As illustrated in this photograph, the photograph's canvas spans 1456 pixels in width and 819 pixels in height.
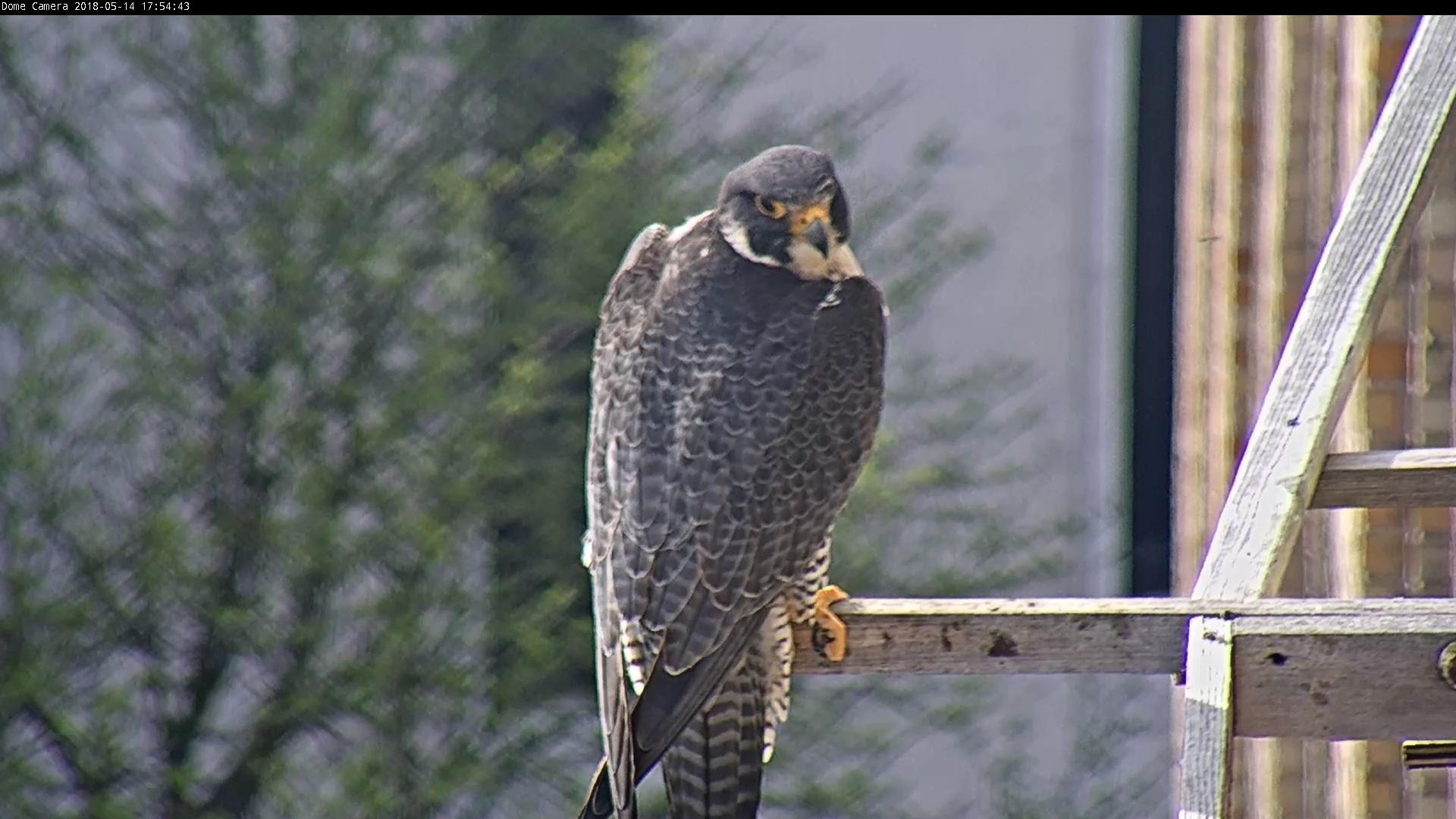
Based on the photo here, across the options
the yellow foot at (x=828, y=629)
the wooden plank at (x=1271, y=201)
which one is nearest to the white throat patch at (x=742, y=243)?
the yellow foot at (x=828, y=629)

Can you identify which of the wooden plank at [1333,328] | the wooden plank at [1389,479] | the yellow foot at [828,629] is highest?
the wooden plank at [1333,328]

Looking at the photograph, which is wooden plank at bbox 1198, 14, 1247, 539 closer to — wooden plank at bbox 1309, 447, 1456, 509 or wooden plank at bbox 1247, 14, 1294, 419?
wooden plank at bbox 1247, 14, 1294, 419

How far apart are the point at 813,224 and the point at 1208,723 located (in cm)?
119

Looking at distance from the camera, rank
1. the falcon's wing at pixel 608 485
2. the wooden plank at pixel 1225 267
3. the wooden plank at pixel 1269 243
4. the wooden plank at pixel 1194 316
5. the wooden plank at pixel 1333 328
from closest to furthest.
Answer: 1. the wooden plank at pixel 1333 328
2. the falcon's wing at pixel 608 485
3. the wooden plank at pixel 1269 243
4. the wooden plank at pixel 1225 267
5. the wooden plank at pixel 1194 316

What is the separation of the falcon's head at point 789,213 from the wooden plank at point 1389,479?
0.79 meters

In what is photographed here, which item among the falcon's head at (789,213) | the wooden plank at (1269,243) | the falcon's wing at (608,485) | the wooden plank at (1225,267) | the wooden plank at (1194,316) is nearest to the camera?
the falcon's wing at (608,485)

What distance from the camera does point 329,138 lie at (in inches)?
184

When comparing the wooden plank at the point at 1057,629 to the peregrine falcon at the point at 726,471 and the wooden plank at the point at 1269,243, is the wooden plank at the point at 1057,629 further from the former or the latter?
the wooden plank at the point at 1269,243

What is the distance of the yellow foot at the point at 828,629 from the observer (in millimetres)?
2268

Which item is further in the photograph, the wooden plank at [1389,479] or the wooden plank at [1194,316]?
the wooden plank at [1194,316]

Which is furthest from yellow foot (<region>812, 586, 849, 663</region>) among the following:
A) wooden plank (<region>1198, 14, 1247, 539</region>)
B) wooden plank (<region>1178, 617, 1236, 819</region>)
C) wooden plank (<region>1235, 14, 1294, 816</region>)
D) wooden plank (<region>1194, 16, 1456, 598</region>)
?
wooden plank (<region>1198, 14, 1247, 539</region>)

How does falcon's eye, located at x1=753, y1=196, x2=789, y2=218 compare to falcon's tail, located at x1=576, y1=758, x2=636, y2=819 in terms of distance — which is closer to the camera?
falcon's tail, located at x1=576, y1=758, x2=636, y2=819

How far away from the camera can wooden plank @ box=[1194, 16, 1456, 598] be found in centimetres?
194

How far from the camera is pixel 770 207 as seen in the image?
2652 millimetres
